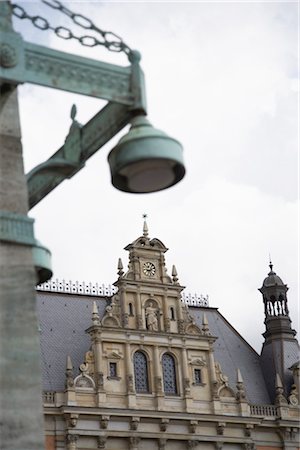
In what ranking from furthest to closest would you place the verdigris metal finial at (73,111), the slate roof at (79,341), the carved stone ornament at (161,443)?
the slate roof at (79,341), the carved stone ornament at (161,443), the verdigris metal finial at (73,111)

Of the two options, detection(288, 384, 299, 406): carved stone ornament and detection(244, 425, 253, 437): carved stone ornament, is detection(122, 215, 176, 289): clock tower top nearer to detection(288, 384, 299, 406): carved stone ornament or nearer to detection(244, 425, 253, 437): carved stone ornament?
detection(244, 425, 253, 437): carved stone ornament

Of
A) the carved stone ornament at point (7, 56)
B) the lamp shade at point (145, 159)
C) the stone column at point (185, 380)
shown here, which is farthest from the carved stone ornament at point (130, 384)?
the carved stone ornament at point (7, 56)

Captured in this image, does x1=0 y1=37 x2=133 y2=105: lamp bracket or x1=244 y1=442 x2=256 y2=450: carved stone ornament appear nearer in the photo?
x1=0 y1=37 x2=133 y2=105: lamp bracket

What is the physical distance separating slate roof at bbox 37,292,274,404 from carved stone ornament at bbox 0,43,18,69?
29.7 meters

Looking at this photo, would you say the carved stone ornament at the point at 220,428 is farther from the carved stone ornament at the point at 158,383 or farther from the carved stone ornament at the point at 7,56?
the carved stone ornament at the point at 7,56

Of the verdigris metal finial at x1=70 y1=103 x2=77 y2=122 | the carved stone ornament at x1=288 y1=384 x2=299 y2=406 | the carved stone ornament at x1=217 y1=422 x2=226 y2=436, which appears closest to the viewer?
the verdigris metal finial at x1=70 y1=103 x2=77 y2=122

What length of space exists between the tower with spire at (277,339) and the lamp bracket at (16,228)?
34.7m

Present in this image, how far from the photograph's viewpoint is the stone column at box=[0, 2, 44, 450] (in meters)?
5.16

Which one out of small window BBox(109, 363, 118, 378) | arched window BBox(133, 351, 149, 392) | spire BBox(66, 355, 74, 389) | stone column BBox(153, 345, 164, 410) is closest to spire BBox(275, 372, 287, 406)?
stone column BBox(153, 345, 164, 410)

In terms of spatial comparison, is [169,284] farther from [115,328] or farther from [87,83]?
[87,83]

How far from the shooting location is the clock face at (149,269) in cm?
3766

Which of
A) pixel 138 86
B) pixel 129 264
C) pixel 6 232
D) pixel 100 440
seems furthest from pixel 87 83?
pixel 129 264

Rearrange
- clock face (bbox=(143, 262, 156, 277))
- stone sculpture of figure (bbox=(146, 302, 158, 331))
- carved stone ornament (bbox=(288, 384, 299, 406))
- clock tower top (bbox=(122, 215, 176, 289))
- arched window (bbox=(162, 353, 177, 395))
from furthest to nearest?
carved stone ornament (bbox=(288, 384, 299, 406)), clock face (bbox=(143, 262, 156, 277)), clock tower top (bbox=(122, 215, 176, 289)), stone sculpture of figure (bbox=(146, 302, 158, 331)), arched window (bbox=(162, 353, 177, 395))

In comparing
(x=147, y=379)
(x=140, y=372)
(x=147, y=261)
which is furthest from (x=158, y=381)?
(x=147, y=261)
